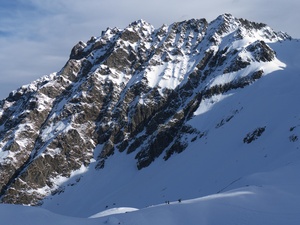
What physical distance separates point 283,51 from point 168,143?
53163 millimetres

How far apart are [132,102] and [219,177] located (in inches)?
2777

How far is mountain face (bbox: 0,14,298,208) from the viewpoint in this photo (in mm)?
121125

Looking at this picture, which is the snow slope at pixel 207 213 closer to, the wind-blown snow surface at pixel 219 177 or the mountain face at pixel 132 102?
the wind-blown snow surface at pixel 219 177

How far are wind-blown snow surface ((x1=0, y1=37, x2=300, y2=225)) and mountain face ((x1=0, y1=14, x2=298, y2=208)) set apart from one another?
7.34ft

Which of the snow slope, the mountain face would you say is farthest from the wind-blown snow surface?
the mountain face

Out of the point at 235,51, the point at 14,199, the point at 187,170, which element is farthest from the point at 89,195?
the point at 235,51

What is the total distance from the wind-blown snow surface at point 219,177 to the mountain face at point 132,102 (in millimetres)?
2236

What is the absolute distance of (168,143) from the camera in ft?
401

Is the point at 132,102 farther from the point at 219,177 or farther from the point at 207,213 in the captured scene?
the point at 207,213

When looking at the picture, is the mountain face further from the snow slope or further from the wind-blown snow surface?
the snow slope

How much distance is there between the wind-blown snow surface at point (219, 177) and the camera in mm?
29000

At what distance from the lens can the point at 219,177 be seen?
79812 mm

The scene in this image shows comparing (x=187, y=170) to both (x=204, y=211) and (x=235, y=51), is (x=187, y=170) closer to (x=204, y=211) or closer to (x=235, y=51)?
(x=235, y=51)

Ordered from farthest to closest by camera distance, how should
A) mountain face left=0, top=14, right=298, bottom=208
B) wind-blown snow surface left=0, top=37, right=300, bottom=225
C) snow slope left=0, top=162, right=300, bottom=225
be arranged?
mountain face left=0, top=14, right=298, bottom=208, wind-blown snow surface left=0, top=37, right=300, bottom=225, snow slope left=0, top=162, right=300, bottom=225
